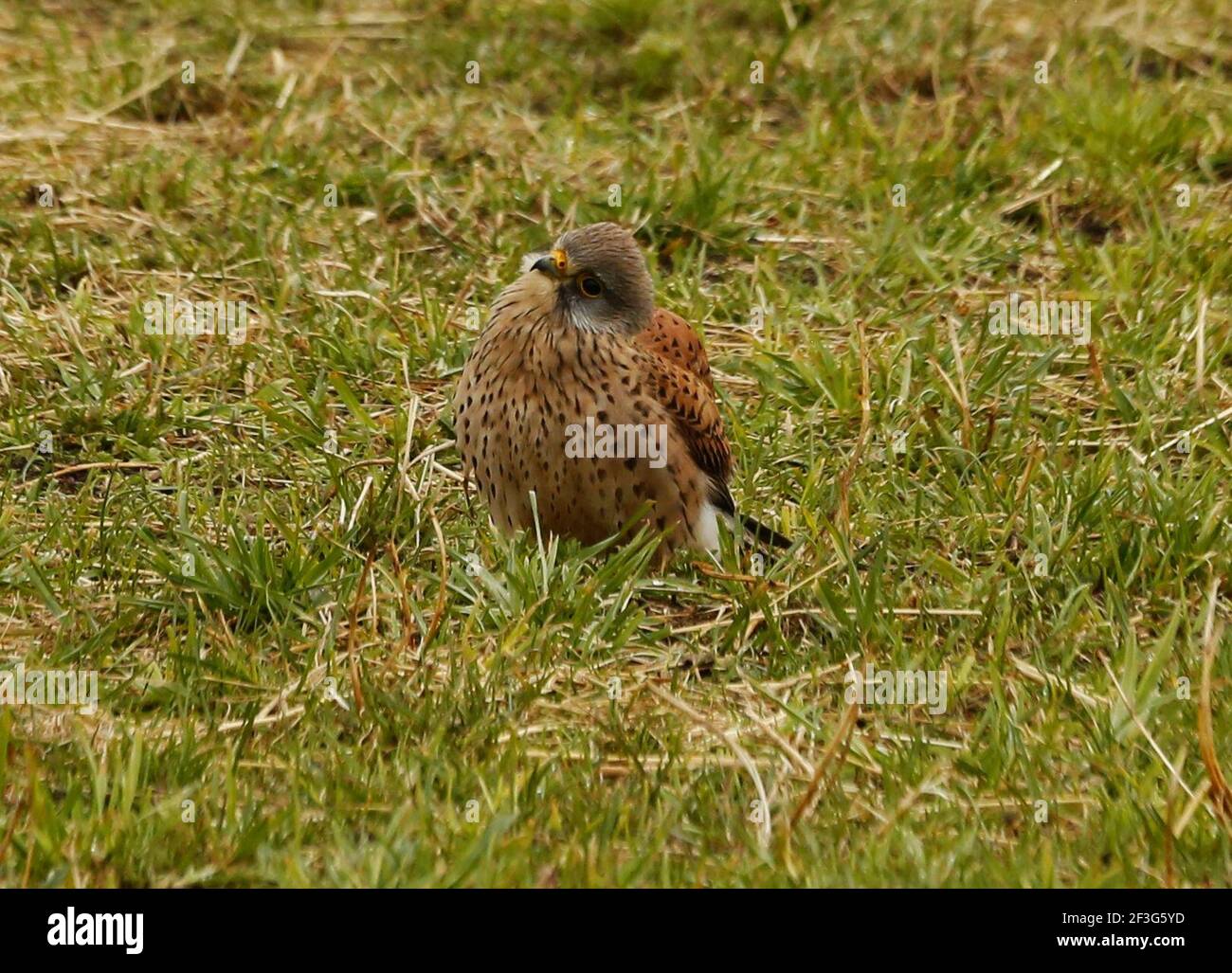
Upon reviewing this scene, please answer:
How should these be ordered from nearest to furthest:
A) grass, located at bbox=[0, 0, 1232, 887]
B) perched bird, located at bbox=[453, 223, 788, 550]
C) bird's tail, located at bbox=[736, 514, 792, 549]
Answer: grass, located at bbox=[0, 0, 1232, 887]
perched bird, located at bbox=[453, 223, 788, 550]
bird's tail, located at bbox=[736, 514, 792, 549]

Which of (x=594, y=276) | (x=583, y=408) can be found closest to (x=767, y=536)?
(x=583, y=408)

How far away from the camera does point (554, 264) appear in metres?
5.00

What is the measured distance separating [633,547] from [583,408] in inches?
14.9

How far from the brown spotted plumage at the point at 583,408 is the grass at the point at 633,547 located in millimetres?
154

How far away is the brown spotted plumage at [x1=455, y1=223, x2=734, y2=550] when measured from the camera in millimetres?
4934

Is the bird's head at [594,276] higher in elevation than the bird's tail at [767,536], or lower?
higher

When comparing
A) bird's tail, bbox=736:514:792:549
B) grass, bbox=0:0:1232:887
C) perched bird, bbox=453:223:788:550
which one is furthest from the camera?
bird's tail, bbox=736:514:792:549

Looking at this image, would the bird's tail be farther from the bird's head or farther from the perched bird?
the bird's head

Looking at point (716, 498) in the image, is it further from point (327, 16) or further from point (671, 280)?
point (327, 16)

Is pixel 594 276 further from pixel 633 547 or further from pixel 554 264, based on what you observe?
pixel 633 547

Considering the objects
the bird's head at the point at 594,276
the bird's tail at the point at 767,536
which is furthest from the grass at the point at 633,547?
the bird's head at the point at 594,276

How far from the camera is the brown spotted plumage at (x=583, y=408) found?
493cm

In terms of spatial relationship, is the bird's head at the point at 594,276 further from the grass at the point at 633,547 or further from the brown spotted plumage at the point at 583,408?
the grass at the point at 633,547

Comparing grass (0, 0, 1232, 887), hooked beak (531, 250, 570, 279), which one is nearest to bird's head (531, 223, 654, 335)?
hooked beak (531, 250, 570, 279)
